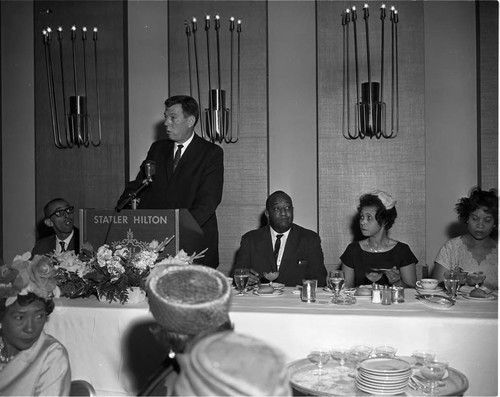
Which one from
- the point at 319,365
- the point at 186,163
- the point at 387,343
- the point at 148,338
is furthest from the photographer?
the point at 186,163

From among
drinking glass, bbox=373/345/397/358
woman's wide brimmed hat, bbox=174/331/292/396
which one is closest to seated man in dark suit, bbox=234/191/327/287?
drinking glass, bbox=373/345/397/358

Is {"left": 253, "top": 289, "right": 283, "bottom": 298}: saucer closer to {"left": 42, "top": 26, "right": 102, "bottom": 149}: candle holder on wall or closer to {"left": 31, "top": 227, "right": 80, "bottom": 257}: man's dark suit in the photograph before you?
{"left": 31, "top": 227, "right": 80, "bottom": 257}: man's dark suit

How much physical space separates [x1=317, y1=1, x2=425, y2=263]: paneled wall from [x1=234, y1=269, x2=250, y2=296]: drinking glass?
8.23 ft

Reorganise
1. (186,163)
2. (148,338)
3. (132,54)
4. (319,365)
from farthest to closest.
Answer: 1. (132,54)
2. (186,163)
3. (148,338)
4. (319,365)

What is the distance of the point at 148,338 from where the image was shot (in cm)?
263

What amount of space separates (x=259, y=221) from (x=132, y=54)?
2.18m

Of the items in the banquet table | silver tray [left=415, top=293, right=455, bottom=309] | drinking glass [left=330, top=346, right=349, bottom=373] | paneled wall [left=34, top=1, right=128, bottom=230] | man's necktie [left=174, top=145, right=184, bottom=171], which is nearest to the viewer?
drinking glass [left=330, top=346, right=349, bottom=373]

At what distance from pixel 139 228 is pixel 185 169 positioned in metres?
0.99

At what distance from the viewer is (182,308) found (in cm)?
102

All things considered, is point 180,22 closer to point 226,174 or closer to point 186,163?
point 226,174

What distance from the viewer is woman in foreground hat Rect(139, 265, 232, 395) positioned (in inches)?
40.7

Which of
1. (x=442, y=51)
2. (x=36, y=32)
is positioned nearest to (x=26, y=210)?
(x=36, y=32)

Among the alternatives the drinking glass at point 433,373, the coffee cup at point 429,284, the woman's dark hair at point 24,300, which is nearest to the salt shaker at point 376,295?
the coffee cup at point 429,284

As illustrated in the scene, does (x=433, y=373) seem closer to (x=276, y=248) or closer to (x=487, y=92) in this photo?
(x=276, y=248)
